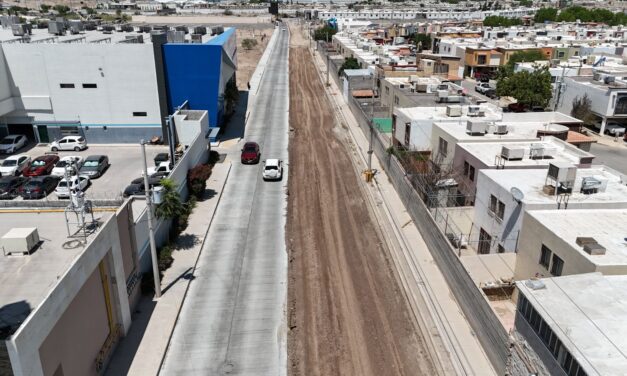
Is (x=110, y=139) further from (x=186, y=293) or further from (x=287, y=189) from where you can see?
(x=186, y=293)

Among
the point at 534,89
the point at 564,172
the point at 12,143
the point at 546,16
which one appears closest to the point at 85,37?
the point at 12,143

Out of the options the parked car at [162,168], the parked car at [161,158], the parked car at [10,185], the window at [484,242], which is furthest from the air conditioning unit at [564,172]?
the parked car at [10,185]

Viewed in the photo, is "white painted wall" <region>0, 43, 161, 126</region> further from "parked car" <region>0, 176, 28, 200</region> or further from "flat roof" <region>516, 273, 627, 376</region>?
"flat roof" <region>516, 273, 627, 376</region>

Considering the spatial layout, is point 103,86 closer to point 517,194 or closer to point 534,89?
point 517,194

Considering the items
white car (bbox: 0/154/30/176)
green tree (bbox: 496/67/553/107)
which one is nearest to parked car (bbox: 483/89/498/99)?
green tree (bbox: 496/67/553/107)

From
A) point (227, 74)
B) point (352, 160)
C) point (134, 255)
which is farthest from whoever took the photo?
point (227, 74)

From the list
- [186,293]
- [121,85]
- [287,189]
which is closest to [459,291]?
[186,293]

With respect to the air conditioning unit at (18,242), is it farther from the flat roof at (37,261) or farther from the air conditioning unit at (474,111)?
the air conditioning unit at (474,111)
